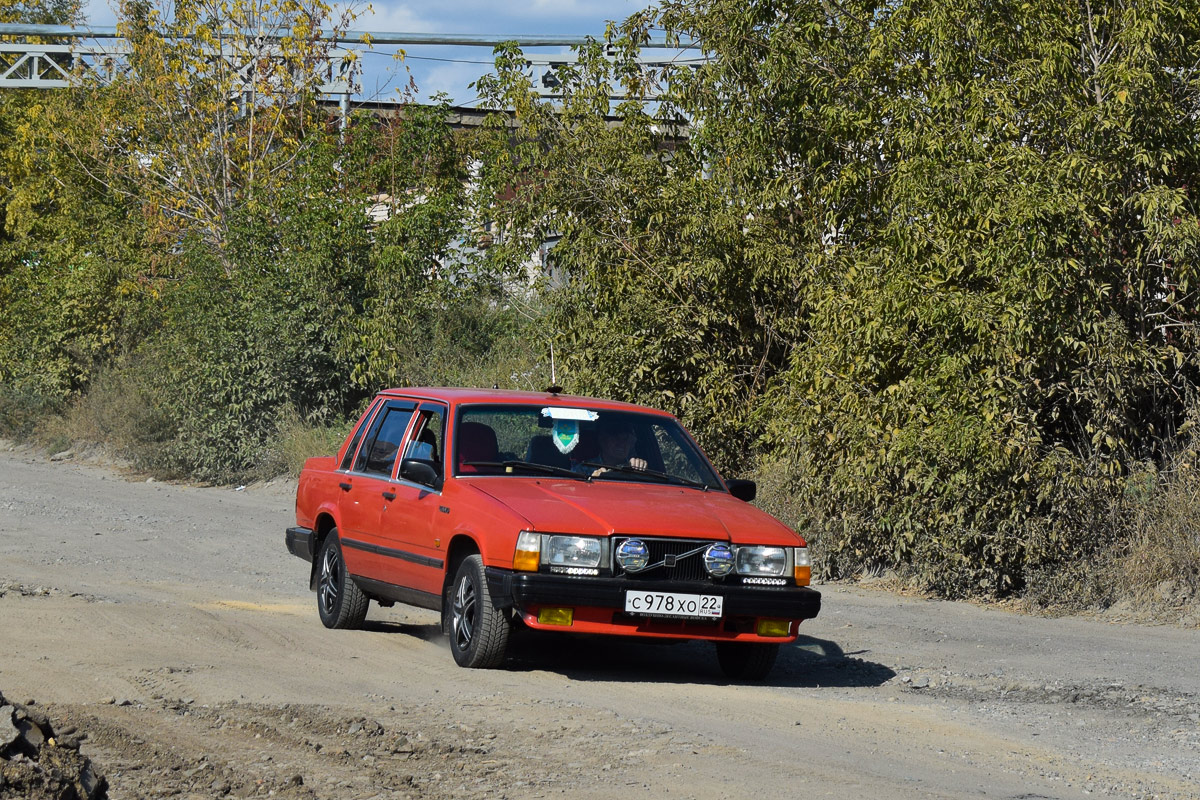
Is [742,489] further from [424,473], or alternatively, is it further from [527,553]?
[424,473]

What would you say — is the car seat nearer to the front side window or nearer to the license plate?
the front side window

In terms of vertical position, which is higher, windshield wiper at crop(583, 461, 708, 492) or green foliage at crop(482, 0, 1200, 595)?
green foliage at crop(482, 0, 1200, 595)

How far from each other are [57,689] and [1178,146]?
851 centimetres

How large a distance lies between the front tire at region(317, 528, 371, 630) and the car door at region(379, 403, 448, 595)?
695 mm

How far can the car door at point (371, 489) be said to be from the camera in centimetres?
928

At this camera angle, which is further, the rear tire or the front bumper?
the rear tire

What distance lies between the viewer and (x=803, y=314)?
1502cm

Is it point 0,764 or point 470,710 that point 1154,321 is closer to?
point 470,710

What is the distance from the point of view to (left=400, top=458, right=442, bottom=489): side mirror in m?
8.56

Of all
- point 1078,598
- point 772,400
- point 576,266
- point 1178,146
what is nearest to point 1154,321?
point 1178,146

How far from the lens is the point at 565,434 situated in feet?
29.2

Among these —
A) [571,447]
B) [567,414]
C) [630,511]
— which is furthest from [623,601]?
[567,414]

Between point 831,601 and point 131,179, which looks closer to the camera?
point 831,601

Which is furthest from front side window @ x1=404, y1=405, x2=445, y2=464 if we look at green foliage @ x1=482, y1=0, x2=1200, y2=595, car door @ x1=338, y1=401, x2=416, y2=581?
green foliage @ x1=482, y1=0, x2=1200, y2=595
